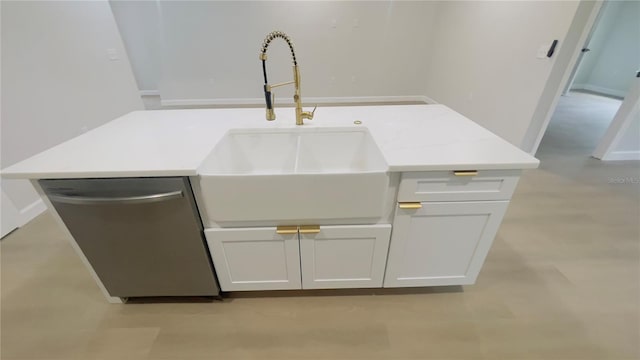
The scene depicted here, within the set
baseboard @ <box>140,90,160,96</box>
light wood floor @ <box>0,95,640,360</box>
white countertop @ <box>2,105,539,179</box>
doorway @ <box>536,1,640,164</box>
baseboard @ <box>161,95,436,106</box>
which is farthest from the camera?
baseboard @ <box>140,90,160,96</box>

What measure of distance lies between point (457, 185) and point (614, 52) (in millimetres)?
8060

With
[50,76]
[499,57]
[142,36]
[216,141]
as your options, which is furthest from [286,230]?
[142,36]

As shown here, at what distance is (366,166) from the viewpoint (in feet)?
4.27

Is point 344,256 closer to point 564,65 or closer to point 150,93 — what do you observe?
point 564,65

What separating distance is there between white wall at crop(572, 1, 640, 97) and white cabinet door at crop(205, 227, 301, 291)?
791 cm

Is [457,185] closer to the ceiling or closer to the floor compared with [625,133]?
closer to the ceiling

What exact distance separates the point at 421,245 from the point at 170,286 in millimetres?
1230

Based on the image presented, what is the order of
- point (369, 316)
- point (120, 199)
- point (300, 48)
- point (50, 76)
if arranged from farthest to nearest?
1. point (300, 48)
2. point (50, 76)
3. point (369, 316)
4. point (120, 199)

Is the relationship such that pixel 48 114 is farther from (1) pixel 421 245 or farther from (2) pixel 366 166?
(1) pixel 421 245

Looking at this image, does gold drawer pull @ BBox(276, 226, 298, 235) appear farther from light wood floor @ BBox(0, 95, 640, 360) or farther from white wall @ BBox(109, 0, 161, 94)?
white wall @ BBox(109, 0, 161, 94)

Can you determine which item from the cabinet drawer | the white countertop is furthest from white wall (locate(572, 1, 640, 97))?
the cabinet drawer

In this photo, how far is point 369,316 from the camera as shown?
1.34m

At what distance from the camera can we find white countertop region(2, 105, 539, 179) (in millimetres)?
960

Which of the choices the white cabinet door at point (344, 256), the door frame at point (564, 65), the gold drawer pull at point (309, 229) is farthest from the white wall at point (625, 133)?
the gold drawer pull at point (309, 229)
